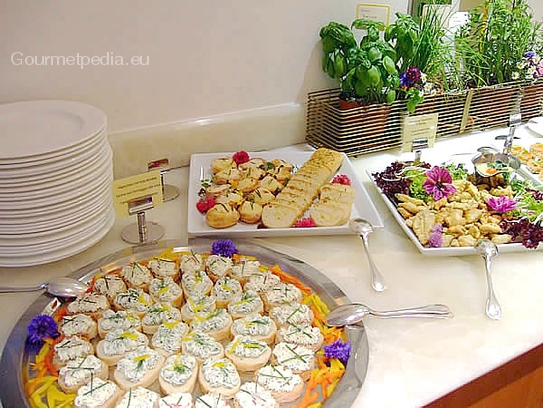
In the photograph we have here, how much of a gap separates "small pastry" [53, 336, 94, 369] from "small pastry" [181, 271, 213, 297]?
0.66ft

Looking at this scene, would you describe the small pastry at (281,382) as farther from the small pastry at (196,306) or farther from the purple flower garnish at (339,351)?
the small pastry at (196,306)

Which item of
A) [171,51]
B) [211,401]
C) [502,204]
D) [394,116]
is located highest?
[171,51]

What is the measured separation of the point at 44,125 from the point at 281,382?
722 millimetres

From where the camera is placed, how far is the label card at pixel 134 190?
1.08 metres

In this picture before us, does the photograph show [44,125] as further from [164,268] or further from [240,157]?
[240,157]

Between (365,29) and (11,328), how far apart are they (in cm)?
120

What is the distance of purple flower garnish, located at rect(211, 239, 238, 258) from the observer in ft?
3.66

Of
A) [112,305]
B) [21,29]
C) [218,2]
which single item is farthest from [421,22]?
[112,305]

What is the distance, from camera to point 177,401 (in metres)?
0.78

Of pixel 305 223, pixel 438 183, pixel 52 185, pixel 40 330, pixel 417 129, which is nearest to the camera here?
pixel 40 330

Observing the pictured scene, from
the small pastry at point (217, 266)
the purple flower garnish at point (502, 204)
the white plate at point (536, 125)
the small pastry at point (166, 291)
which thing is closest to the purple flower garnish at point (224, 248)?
the small pastry at point (217, 266)

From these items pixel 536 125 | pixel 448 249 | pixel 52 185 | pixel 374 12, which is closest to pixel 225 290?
pixel 52 185

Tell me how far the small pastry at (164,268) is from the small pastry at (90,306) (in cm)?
12

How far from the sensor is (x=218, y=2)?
4.49ft
